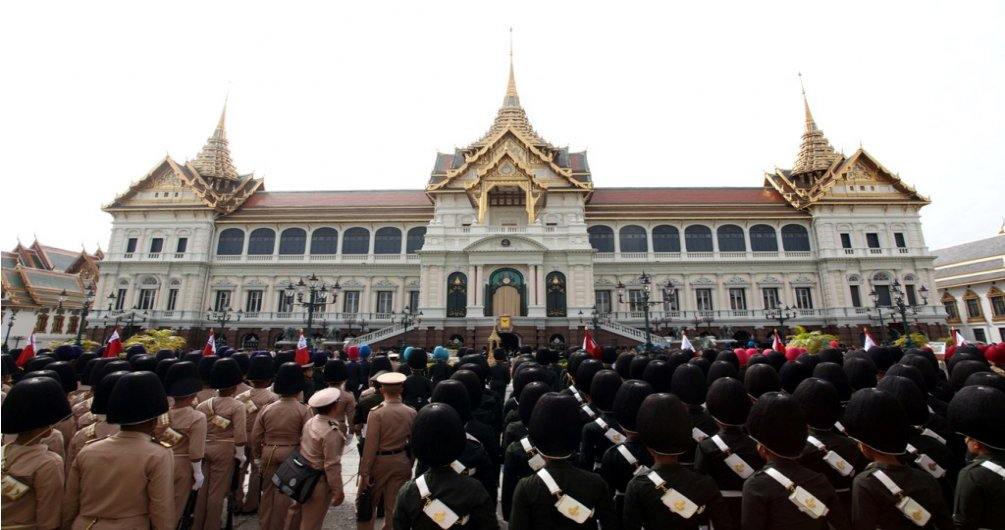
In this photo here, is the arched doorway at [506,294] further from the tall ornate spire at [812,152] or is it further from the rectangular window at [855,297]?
the tall ornate spire at [812,152]

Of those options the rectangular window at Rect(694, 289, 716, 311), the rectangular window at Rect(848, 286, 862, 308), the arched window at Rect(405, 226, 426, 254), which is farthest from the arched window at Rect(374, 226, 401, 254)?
the rectangular window at Rect(848, 286, 862, 308)

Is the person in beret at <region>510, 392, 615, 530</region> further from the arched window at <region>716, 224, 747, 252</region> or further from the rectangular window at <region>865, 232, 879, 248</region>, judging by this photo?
the rectangular window at <region>865, 232, 879, 248</region>

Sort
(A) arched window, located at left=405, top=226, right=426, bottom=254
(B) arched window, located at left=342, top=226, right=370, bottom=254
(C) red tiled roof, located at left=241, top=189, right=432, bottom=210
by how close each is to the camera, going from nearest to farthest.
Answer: (A) arched window, located at left=405, top=226, right=426, bottom=254, (B) arched window, located at left=342, top=226, right=370, bottom=254, (C) red tiled roof, located at left=241, top=189, right=432, bottom=210

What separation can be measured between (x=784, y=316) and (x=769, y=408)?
35654 millimetres

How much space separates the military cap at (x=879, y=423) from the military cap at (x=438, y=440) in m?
2.96

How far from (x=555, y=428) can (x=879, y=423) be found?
7.71 feet

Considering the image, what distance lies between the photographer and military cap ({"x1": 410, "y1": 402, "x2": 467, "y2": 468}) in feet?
11.3

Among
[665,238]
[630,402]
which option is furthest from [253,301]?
[630,402]

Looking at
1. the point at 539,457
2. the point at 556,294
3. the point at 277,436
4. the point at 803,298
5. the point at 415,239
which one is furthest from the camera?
the point at 415,239

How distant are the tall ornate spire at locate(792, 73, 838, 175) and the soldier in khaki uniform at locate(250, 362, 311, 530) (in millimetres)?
48823

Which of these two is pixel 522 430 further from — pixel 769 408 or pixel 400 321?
pixel 400 321

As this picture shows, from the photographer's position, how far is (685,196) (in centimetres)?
4119

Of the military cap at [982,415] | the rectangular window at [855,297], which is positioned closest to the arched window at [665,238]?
the rectangular window at [855,297]

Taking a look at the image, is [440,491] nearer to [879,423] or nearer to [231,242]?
[879,423]
